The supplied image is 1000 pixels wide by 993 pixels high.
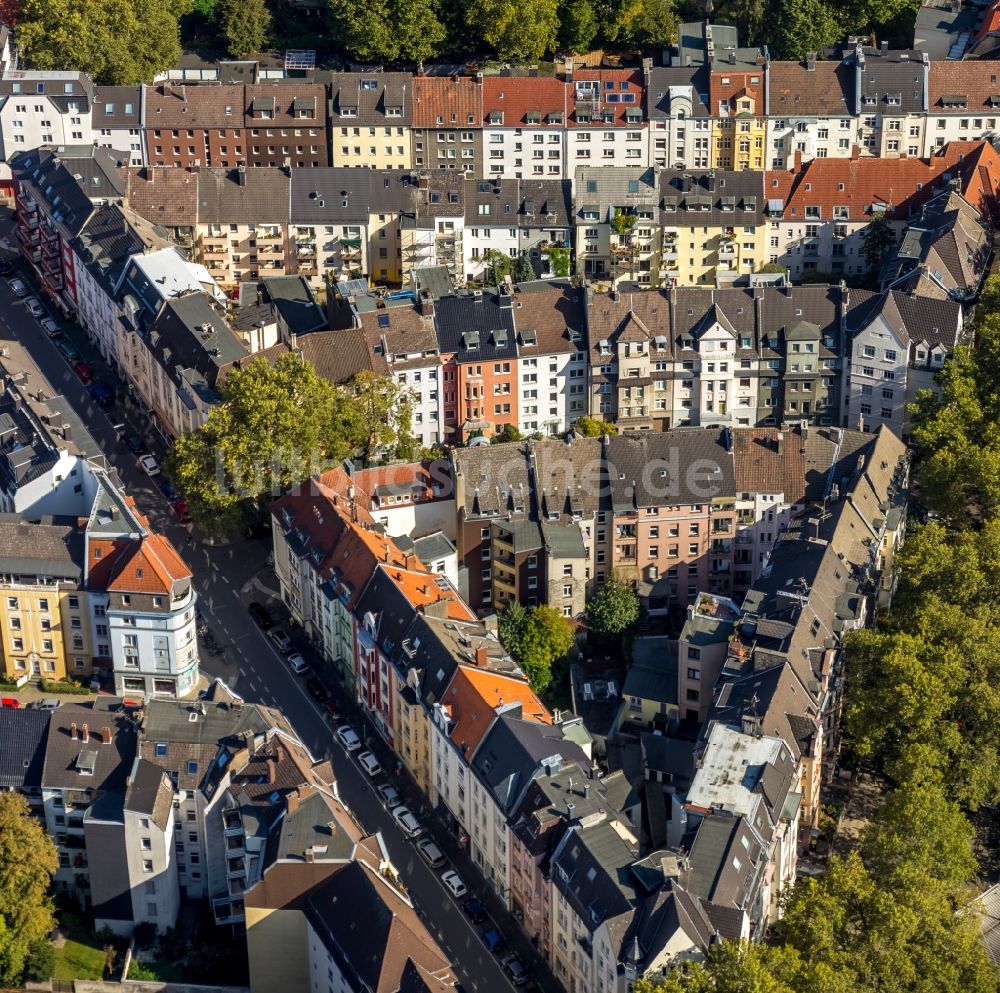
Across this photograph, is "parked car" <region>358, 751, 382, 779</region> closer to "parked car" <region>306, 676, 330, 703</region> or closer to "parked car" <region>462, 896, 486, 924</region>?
"parked car" <region>306, 676, 330, 703</region>

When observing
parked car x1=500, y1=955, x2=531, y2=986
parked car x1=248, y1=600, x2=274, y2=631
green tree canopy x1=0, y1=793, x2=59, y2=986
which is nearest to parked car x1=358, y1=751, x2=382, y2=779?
parked car x1=248, y1=600, x2=274, y2=631

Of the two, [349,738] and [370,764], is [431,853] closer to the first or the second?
[370,764]

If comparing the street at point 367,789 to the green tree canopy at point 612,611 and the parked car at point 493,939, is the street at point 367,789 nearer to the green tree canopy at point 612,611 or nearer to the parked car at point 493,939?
the parked car at point 493,939

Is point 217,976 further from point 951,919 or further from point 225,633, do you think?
point 951,919

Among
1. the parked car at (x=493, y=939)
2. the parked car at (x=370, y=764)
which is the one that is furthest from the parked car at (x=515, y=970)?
the parked car at (x=370, y=764)

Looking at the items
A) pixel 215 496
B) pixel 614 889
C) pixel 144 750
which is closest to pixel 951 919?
pixel 614 889
